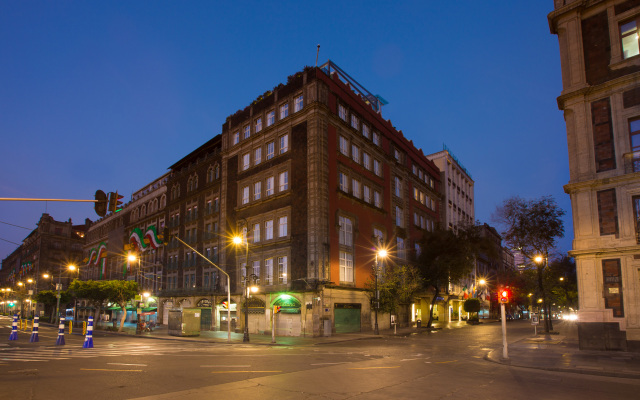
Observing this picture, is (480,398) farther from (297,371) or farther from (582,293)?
(582,293)

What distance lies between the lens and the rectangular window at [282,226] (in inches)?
1625

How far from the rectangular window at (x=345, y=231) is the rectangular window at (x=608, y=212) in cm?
2215

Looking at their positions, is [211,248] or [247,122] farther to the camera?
[211,248]

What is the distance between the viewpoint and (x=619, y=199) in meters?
21.8

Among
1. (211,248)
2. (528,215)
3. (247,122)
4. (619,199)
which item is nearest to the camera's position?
(619,199)

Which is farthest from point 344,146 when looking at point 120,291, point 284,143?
point 120,291

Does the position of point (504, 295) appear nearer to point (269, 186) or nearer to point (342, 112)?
point (342, 112)

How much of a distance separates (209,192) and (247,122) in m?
11.0

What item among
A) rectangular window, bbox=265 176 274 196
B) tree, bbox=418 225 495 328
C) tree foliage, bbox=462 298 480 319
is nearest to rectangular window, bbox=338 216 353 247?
rectangular window, bbox=265 176 274 196

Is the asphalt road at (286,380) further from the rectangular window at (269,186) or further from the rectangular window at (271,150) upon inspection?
the rectangular window at (271,150)

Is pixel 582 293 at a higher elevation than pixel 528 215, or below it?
below

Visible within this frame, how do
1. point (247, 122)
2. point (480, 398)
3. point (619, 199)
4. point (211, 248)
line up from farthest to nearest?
point (211, 248), point (247, 122), point (619, 199), point (480, 398)

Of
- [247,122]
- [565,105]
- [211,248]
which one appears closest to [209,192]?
[211,248]

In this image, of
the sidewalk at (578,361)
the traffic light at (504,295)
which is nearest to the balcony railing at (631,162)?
the sidewalk at (578,361)
